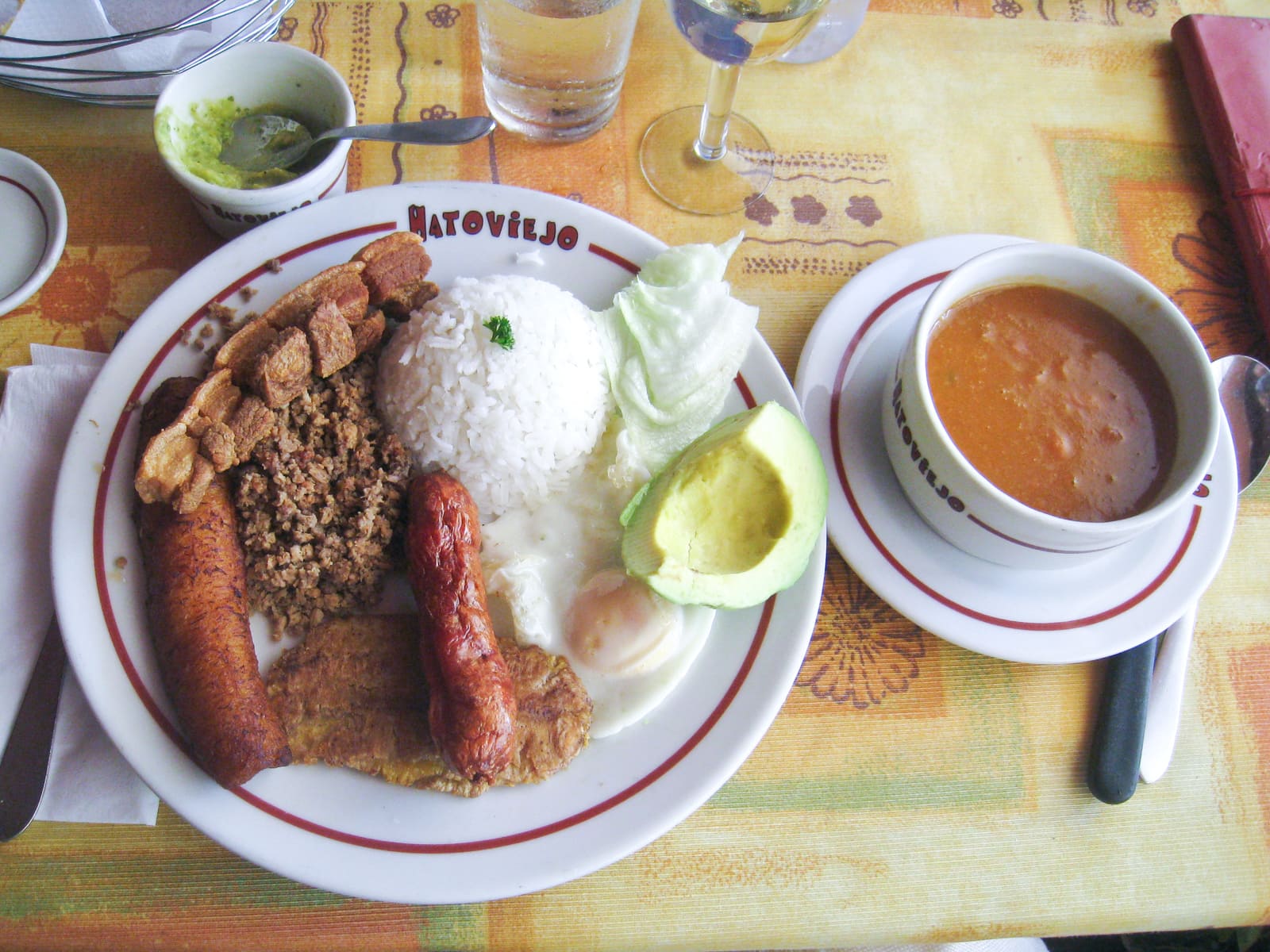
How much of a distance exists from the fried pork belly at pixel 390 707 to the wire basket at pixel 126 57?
1287mm

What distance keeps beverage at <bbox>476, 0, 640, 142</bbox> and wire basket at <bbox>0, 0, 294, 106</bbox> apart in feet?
1.85

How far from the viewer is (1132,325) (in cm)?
166

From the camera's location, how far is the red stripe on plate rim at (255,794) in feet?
4.61

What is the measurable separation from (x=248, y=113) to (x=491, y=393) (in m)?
0.90

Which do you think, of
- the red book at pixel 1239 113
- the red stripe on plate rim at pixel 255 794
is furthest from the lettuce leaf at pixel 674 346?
the red book at pixel 1239 113

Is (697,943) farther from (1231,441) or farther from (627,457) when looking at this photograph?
(1231,441)

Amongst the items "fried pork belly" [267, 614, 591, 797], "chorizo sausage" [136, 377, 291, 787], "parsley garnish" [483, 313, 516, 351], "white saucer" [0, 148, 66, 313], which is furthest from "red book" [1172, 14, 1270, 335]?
"white saucer" [0, 148, 66, 313]

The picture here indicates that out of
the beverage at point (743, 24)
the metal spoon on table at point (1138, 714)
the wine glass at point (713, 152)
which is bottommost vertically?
the metal spoon on table at point (1138, 714)

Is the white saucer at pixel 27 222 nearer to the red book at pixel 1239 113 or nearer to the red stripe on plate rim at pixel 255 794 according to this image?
the red stripe on plate rim at pixel 255 794

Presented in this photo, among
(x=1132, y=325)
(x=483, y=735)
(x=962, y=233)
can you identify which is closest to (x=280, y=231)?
(x=483, y=735)

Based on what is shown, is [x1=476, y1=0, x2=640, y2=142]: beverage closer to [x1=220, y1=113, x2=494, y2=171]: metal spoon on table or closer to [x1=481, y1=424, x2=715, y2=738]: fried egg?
[x1=220, y1=113, x2=494, y2=171]: metal spoon on table

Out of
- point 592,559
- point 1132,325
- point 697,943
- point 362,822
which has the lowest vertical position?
point 697,943

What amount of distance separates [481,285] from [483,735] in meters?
0.92

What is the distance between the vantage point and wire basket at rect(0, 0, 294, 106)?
1.87 m
